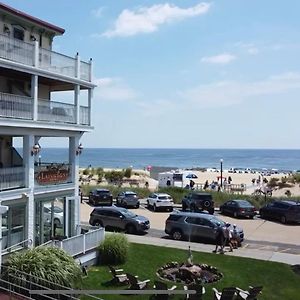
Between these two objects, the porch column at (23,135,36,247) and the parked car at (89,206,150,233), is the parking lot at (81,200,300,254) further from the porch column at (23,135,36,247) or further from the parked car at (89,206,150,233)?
the porch column at (23,135,36,247)

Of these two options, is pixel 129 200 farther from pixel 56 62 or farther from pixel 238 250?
pixel 56 62

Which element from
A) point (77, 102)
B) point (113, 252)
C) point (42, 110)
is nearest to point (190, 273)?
point (113, 252)

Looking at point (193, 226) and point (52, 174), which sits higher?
point (52, 174)

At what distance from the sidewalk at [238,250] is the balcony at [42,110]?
7.97 m

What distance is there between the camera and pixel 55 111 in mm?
21062

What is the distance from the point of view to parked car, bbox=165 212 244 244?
27359 millimetres

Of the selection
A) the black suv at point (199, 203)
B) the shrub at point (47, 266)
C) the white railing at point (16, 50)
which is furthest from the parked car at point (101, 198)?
the shrub at point (47, 266)

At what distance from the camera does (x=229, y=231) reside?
25.8m

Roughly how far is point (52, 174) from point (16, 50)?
218 inches

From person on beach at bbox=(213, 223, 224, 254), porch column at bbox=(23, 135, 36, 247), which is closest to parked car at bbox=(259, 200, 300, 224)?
person on beach at bbox=(213, 223, 224, 254)

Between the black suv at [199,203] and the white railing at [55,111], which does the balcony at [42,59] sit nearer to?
the white railing at [55,111]

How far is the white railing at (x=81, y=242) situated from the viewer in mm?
18828

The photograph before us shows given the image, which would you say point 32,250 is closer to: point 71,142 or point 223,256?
point 71,142

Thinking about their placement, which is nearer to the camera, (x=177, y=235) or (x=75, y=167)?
(x=75, y=167)
